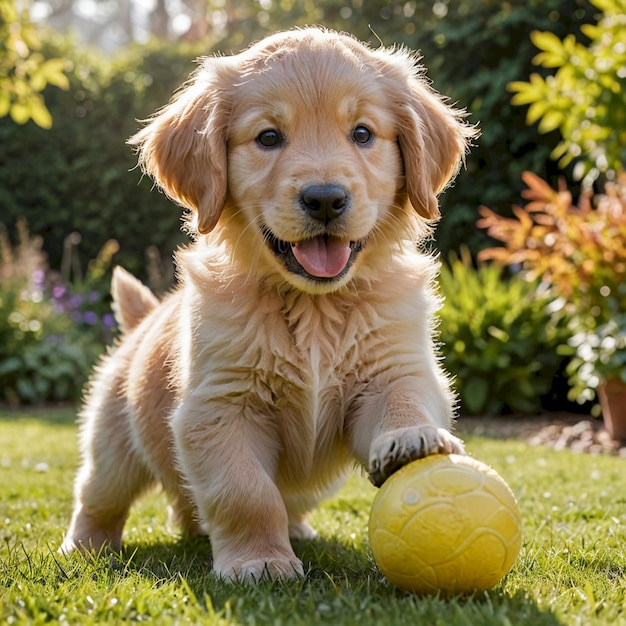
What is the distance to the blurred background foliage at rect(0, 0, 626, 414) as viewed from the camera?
6492 millimetres

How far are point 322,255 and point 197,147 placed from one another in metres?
0.61

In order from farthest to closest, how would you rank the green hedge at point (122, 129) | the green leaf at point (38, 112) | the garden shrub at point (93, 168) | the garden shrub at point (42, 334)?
the garden shrub at point (93, 168) → the green hedge at point (122, 129) → the garden shrub at point (42, 334) → the green leaf at point (38, 112)

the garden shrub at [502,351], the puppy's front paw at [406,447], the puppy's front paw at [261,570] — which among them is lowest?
the garden shrub at [502,351]

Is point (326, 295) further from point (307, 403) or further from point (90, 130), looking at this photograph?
point (90, 130)

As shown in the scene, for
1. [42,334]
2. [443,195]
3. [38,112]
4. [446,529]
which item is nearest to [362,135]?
[446,529]

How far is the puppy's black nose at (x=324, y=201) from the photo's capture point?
273 centimetres

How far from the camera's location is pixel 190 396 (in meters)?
2.90

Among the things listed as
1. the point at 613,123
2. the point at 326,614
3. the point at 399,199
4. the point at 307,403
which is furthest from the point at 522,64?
the point at 326,614

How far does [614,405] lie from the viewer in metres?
6.12

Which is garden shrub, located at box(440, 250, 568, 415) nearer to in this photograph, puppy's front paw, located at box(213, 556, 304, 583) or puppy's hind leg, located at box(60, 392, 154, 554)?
puppy's hind leg, located at box(60, 392, 154, 554)

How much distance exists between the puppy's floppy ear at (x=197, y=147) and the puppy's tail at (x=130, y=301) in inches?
42.2

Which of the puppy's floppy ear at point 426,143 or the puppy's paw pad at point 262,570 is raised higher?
the puppy's floppy ear at point 426,143

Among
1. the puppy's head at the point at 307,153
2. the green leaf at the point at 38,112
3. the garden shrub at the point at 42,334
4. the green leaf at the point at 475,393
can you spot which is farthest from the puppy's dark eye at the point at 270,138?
the garden shrub at the point at 42,334

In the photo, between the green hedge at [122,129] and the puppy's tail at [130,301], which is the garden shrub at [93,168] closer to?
the green hedge at [122,129]
